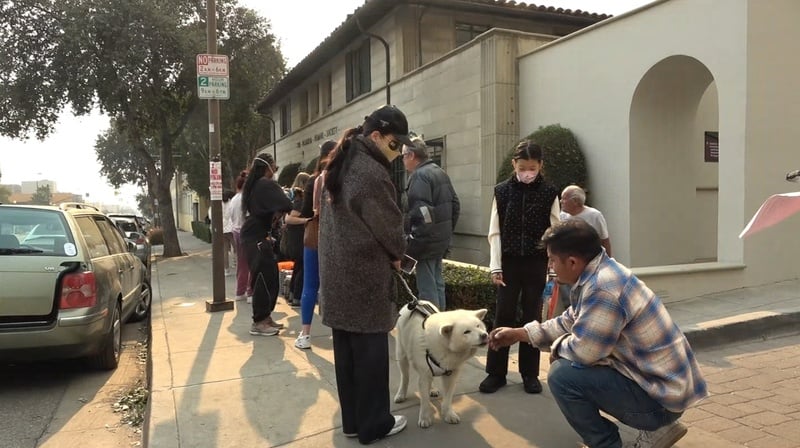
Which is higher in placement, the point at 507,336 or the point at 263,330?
the point at 507,336

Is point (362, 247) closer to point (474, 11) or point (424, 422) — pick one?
point (424, 422)

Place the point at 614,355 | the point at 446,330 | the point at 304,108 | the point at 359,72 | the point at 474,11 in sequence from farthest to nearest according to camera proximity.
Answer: the point at 304,108
the point at 359,72
the point at 474,11
the point at 446,330
the point at 614,355

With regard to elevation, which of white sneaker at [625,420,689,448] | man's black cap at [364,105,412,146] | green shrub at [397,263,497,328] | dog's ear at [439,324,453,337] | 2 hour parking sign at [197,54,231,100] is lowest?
white sneaker at [625,420,689,448]

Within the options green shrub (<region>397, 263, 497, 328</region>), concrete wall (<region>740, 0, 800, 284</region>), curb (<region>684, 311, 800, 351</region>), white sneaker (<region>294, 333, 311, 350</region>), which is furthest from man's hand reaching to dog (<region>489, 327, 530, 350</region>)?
concrete wall (<region>740, 0, 800, 284</region>)

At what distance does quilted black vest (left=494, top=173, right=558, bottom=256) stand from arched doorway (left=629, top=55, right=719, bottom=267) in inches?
215

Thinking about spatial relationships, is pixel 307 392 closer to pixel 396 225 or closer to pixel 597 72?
pixel 396 225

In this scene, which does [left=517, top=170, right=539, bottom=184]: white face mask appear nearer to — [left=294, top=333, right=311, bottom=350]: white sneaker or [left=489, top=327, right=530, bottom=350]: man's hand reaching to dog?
[left=489, top=327, right=530, bottom=350]: man's hand reaching to dog

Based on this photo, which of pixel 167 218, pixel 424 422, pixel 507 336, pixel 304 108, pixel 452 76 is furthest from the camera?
pixel 304 108

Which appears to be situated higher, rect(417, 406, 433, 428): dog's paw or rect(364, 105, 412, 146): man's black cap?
rect(364, 105, 412, 146): man's black cap

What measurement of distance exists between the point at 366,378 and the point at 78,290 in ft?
9.73

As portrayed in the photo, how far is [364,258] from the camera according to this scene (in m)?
3.06

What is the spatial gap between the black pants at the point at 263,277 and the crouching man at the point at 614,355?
3.57 metres

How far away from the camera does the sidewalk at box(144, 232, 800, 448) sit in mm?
3324

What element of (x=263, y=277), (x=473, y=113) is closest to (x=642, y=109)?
(x=473, y=113)
